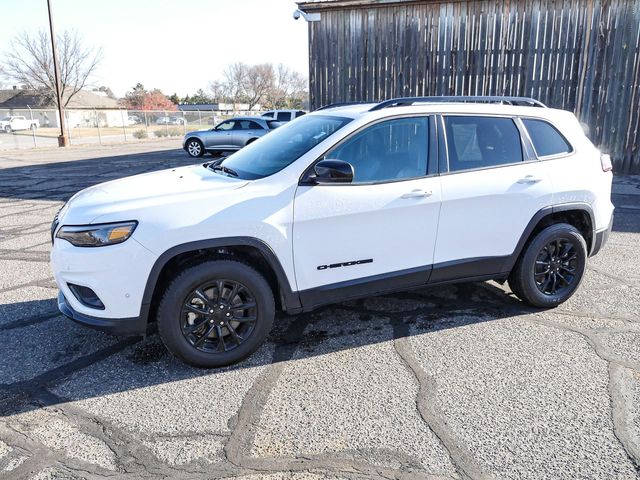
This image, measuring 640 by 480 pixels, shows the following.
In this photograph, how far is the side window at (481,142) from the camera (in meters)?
3.92

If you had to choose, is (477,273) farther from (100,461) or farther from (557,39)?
(557,39)

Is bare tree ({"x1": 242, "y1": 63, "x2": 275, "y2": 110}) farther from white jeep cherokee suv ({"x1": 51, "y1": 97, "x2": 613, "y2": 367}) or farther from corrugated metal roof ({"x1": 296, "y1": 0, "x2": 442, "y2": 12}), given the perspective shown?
white jeep cherokee suv ({"x1": 51, "y1": 97, "x2": 613, "y2": 367})

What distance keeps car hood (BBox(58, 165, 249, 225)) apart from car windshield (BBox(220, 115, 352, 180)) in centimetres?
21

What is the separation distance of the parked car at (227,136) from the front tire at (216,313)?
50.7ft

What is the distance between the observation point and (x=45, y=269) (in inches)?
221

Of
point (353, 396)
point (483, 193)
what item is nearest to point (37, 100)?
point (483, 193)

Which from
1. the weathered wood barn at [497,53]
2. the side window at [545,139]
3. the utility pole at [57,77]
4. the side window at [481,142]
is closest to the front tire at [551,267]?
the side window at [545,139]

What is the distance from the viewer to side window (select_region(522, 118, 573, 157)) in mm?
4238

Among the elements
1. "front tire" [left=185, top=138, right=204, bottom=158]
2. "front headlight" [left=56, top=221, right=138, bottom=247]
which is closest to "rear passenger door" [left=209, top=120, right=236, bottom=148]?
"front tire" [left=185, top=138, right=204, bottom=158]

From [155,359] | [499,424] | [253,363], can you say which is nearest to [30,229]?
[155,359]

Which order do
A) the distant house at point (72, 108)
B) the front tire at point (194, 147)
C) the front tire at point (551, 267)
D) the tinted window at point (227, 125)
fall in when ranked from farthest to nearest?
the distant house at point (72, 108) → the front tire at point (194, 147) → the tinted window at point (227, 125) → the front tire at point (551, 267)

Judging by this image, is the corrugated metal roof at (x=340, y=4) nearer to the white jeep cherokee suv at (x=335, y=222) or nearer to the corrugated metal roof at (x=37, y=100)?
the white jeep cherokee suv at (x=335, y=222)

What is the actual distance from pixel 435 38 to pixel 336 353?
1143cm

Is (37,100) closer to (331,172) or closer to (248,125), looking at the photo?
(248,125)
